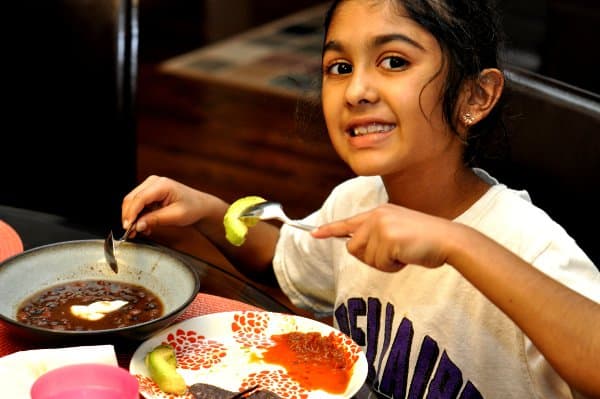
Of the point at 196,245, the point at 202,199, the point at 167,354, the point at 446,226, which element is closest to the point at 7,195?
the point at 202,199

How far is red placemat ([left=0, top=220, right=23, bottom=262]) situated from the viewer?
1.39m

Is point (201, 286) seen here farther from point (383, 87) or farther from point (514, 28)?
point (514, 28)

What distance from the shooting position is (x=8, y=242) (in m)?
1.42

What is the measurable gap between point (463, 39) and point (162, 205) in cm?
57

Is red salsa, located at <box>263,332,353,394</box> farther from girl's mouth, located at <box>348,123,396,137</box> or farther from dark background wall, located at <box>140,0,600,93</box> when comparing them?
dark background wall, located at <box>140,0,600,93</box>

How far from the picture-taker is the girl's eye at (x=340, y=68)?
1.39 m

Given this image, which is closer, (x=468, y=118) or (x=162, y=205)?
(x=468, y=118)

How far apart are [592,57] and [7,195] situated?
2.20 m

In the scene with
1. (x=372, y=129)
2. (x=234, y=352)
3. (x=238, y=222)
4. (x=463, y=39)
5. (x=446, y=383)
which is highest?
(x=463, y=39)

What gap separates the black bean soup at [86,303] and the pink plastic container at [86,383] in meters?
0.12

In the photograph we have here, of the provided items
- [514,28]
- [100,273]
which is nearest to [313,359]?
[100,273]

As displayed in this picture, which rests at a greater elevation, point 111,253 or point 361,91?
point 361,91

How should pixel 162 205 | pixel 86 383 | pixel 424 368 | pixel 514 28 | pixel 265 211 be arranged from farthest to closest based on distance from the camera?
pixel 514 28, pixel 162 205, pixel 424 368, pixel 265 211, pixel 86 383

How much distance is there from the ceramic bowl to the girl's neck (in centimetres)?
42
